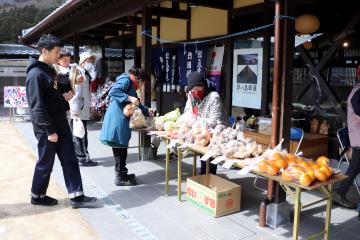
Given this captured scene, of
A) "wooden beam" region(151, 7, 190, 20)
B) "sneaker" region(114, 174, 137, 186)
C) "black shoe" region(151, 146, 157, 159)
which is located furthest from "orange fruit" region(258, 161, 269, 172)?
Answer: "wooden beam" region(151, 7, 190, 20)

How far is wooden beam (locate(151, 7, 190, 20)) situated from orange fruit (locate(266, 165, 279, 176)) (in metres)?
5.51

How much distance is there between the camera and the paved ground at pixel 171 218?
3.83 meters

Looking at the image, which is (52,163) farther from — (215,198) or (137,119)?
(215,198)

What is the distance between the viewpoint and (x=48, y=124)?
164 inches

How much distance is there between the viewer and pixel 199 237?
147 inches

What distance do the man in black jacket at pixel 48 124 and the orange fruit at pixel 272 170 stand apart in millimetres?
2492

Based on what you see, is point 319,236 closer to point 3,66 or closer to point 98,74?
point 98,74

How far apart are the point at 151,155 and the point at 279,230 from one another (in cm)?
366

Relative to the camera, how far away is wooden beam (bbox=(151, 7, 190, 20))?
7.96m

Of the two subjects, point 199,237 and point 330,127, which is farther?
point 330,127

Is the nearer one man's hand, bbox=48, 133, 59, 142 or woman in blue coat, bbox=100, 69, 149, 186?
man's hand, bbox=48, 133, 59, 142

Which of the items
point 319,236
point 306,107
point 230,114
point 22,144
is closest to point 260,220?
point 319,236

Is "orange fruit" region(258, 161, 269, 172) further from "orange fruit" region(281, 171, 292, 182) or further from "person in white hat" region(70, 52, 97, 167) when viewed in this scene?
"person in white hat" region(70, 52, 97, 167)

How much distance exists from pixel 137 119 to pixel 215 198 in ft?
7.19
